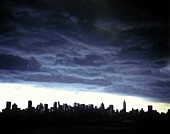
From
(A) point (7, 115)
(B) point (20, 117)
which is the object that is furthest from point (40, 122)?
(A) point (7, 115)

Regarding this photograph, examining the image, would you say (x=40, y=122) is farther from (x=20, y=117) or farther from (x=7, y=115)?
(x=7, y=115)
